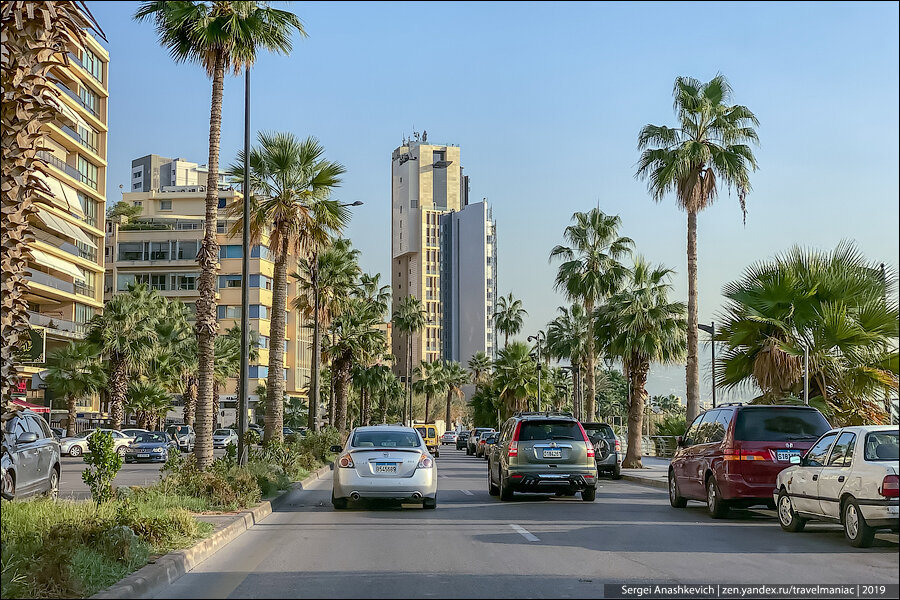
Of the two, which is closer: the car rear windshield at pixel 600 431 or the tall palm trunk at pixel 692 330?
the tall palm trunk at pixel 692 330

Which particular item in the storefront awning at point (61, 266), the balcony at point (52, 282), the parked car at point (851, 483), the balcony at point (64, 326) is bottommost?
the parked car at point (851, 483)

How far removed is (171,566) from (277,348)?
72.4 feet

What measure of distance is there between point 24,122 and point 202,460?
38.5 ft

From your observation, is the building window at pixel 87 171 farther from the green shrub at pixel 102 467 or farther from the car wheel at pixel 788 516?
the car wheel at pixel 788 516

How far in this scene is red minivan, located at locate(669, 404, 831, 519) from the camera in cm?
1609

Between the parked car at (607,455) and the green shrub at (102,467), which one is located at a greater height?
the green shrub at (102,467)

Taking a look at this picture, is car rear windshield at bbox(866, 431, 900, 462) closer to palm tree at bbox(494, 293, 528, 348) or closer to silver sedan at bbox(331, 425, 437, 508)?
silver sedan at bbox(331, 425, 437, 508)

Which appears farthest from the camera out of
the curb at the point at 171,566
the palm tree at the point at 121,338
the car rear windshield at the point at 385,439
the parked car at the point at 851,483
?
the palm tree at the point at 121,338

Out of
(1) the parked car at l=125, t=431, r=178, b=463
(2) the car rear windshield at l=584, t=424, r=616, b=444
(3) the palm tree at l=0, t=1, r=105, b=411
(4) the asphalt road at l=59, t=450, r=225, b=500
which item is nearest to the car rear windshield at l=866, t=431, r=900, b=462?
(3) the palm tree at l=0, t=1, r=105, b=411

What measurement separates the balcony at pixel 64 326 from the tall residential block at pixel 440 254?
9625 cm

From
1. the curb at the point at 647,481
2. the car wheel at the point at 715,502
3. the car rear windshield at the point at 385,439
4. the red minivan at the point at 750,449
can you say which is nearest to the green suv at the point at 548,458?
the car rear windshield at the point at 385,439

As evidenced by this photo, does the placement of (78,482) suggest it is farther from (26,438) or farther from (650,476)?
(650,476)

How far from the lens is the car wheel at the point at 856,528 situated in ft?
39.4

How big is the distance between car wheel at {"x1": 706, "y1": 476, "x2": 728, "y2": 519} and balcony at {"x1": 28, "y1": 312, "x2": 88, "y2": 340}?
5313cm
